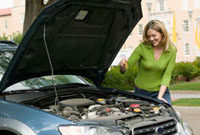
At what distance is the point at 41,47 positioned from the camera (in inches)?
193

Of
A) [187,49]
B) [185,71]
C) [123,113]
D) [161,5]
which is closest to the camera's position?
[123,113]

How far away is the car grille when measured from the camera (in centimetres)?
411

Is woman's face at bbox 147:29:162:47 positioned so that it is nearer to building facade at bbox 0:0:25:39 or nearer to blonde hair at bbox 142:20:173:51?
blonde hair at bbox 142:20:173:51

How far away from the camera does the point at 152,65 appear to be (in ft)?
18.0

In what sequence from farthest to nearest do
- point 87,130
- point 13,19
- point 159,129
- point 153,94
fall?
1. point 13,19
2. point 153,94
3. point 159,129
4. point 87,130

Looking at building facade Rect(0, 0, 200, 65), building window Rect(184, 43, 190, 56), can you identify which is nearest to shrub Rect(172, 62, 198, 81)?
building facade Rect(0, 0, 200, 65)

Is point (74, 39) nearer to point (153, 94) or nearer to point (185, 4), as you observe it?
point (153, 94)

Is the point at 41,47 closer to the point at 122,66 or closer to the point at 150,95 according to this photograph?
the point at 122,66

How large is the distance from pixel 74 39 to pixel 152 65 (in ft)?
3.50

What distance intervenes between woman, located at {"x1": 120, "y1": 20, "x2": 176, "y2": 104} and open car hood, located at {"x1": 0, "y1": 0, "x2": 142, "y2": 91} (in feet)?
1.38

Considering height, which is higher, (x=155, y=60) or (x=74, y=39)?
(x=74, y=39)

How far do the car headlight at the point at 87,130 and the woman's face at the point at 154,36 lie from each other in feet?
5.83

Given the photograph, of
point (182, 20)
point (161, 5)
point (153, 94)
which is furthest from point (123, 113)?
point (161, 5)

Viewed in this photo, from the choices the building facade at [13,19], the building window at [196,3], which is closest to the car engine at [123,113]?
the building window at [196,3]
